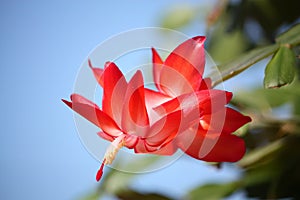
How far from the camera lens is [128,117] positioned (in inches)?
19.3

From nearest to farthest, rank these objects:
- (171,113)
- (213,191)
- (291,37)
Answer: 1. (171,113)
2. (291,37)
3. (213,191)

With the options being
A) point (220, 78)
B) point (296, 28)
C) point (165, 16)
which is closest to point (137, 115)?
point (220, 78)

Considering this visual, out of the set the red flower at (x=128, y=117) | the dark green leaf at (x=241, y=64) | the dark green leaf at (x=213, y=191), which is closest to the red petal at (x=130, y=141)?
the red flower at (x=128, y=117)

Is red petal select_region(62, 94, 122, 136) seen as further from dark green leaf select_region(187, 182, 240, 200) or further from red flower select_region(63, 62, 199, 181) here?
dark green leaf select_region(187, 182, 240, 200)

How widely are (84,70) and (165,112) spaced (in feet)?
0.42

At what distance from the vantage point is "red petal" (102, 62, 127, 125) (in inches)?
19.2

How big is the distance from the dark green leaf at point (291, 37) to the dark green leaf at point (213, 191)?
33 cm

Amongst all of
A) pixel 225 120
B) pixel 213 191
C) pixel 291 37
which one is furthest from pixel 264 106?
pixel 225 120

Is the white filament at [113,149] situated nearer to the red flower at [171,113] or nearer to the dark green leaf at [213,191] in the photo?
the red flower at [171,113]

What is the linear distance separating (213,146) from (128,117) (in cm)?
10

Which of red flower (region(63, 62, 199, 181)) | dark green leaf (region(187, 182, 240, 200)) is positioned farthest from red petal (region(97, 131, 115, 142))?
dark green leaf (region(187, 182, 240, 200))

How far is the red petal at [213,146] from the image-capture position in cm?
52

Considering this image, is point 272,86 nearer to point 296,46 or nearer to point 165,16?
point 296,46

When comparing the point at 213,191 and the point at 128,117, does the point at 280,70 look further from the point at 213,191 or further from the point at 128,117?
the point at 213,191
